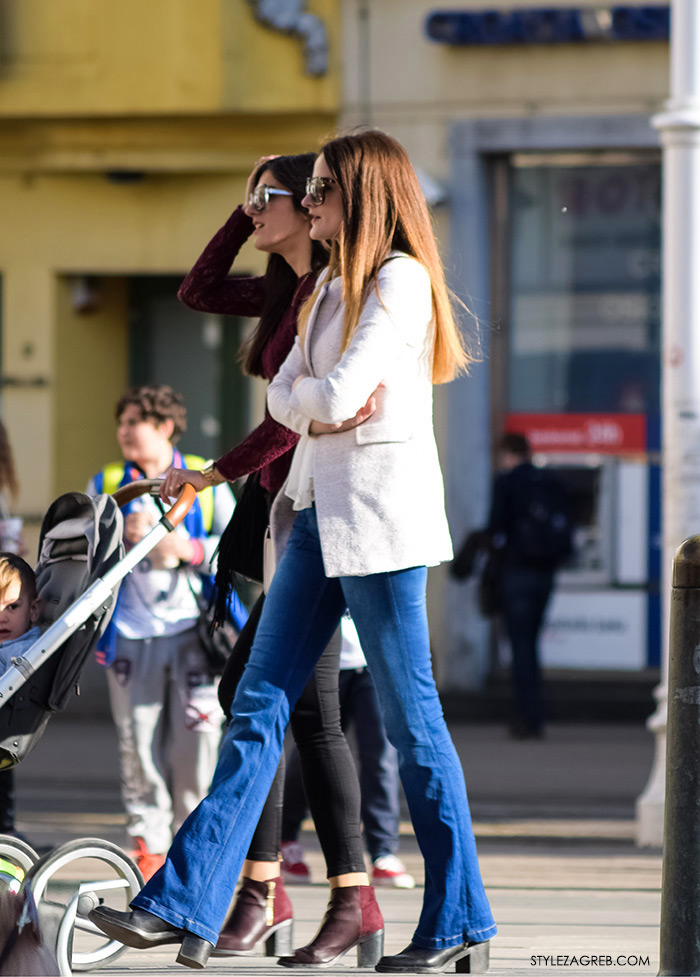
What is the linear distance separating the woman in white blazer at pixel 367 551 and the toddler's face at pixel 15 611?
0.83 meters

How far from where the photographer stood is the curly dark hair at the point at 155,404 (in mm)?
5961

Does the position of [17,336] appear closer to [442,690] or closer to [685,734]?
[442,690]

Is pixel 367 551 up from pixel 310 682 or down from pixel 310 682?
up

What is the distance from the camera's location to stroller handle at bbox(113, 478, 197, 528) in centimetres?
420

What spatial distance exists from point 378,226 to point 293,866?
2.91m

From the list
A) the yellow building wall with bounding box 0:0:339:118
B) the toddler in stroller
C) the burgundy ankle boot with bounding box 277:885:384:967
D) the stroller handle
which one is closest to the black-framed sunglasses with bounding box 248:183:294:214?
the stroller handle

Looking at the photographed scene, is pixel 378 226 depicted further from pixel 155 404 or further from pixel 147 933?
pixel 155 404

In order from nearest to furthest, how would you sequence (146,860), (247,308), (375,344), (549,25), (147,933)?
(147,933) < (375,344) < (247,308) < (146,860) < (549,25)

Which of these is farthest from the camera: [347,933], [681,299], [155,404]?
[681,299]

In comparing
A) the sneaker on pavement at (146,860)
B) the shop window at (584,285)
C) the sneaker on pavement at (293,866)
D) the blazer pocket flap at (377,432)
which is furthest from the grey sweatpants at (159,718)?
the shop window at (584,285)

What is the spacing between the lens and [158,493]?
4.50m

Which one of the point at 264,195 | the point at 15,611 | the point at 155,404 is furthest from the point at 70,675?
the point at 155,404

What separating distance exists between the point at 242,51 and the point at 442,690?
4484 mm

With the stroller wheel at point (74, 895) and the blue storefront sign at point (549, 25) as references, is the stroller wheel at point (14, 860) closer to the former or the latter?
the stroller wheel at point (74, 895)
